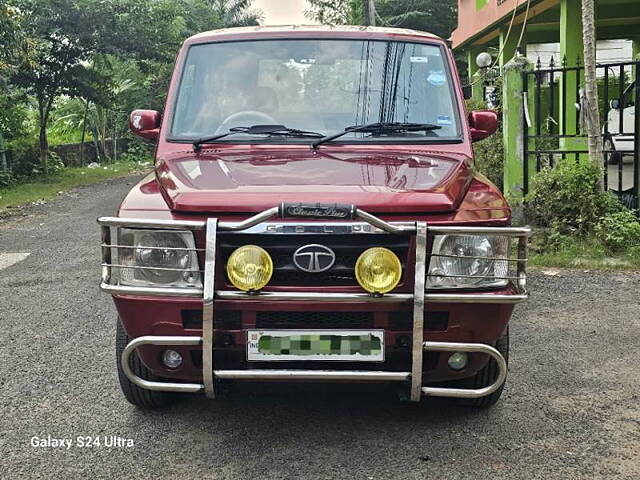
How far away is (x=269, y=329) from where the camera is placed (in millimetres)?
3115

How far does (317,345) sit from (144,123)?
2084mm

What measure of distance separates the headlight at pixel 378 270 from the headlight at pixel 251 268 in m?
0.36

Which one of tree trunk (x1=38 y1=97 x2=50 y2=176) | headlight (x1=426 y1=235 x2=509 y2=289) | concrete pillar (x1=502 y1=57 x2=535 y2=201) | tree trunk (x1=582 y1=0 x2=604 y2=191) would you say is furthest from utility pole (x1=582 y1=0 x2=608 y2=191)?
tree trunk (x1=38 y1=97 x2=50 y2=176)

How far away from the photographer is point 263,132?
4.07 metres

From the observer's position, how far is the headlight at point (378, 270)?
3029 millimetres

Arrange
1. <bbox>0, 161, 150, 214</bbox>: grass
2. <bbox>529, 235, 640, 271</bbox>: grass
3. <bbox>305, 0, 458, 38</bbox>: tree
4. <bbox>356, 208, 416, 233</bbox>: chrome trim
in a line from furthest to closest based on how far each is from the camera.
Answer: <bbox>305, 0, 458, 38</bbox>: tree < <bbox>0, 161, 150, 214</bbox>: grass < <bbox>529, 235, 640, 271</bbox>: grass < <bbox>356, 208, 416, 233</bbox>: chrome trim

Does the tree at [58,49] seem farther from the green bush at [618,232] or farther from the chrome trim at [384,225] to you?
the chrome trim at [384,225]

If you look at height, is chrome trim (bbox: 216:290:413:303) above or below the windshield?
below

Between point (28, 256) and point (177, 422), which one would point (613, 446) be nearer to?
point (177, 422)

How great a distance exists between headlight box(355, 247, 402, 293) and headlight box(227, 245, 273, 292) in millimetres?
361

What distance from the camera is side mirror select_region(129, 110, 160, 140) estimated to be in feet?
14.8

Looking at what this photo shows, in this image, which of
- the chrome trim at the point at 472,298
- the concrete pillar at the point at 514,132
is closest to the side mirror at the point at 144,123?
the chrome trim at the point at 472,298

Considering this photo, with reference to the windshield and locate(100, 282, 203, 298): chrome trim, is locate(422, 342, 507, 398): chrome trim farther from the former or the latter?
the windshield
